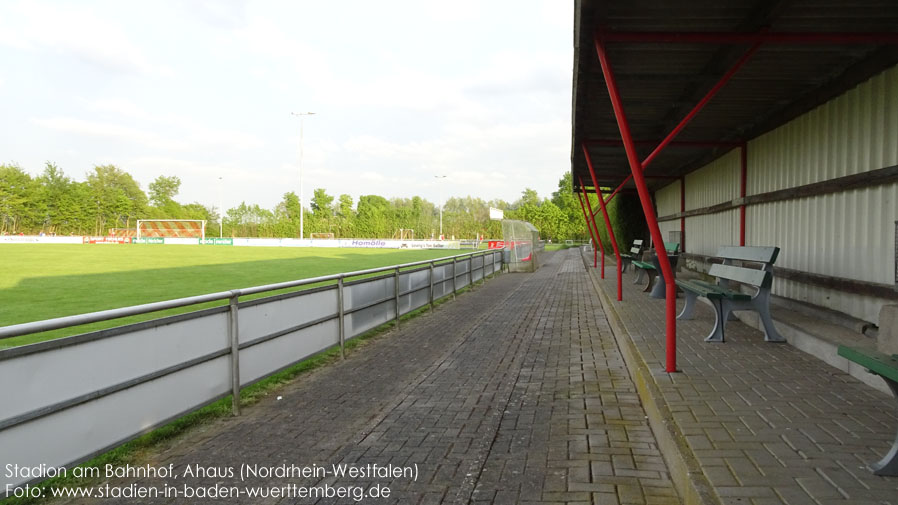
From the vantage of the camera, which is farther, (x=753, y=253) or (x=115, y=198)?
(x=115, y=198)

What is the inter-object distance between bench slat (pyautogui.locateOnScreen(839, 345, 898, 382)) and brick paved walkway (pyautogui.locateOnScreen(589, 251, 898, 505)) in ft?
1.80

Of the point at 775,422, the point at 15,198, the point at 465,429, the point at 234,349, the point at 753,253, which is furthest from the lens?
the point at 15,198

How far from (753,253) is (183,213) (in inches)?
4897

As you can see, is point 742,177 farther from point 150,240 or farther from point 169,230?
point 169,230

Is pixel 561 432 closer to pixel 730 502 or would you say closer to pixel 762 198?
pixel 730 502

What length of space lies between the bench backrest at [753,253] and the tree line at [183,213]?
2252 inches

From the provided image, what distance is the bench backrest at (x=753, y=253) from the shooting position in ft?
20.3

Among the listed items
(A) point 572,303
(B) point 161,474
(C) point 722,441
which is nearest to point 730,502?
(C) point 722,441

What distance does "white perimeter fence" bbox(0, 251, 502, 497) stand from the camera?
115 inches

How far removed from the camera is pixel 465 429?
410 centimetres

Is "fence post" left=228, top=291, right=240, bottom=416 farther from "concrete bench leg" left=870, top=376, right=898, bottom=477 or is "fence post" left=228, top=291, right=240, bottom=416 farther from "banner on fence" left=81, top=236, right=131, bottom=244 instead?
"banner on fence" left=81, top=236, right=131, bottom=244

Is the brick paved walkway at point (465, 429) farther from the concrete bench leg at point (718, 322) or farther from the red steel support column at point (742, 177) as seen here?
the red steel support column at point (742, 177)

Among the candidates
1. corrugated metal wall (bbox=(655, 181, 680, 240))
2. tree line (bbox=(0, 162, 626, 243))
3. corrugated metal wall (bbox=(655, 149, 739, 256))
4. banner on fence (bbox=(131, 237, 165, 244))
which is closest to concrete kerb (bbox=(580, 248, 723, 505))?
corrugated metal wall (bbox=(655, 149, 739, 256))

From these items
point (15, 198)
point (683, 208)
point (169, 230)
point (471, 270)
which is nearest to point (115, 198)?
point (15, 198)
